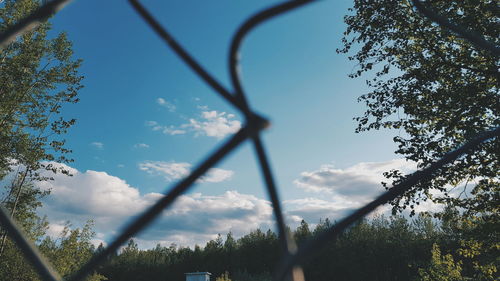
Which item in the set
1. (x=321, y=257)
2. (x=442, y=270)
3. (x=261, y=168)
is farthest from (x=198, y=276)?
(x=261, y=168)

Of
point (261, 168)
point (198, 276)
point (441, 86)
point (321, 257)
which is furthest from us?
point (321, 257)

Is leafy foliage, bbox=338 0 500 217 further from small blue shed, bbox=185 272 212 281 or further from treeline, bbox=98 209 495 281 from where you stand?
treeline, bbox=98 209 495 281

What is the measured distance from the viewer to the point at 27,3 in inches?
572

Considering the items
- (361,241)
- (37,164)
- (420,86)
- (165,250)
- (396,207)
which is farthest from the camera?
(165,250)

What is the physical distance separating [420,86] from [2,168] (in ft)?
59.2

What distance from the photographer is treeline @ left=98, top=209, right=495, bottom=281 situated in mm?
45156

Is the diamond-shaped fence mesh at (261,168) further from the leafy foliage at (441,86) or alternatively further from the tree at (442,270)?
the tree at (442,270)

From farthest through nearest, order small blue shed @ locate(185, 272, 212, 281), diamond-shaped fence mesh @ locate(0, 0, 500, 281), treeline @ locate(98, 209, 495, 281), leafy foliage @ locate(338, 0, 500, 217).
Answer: treeline @ locate(98, 209, 495, 281), small blue shed @ locate(185, 272, 212, 281), leafy foliage @ locate(338, 0, 500, 217), diamond-shaped fence mesh @ locate(0, 0, 500, 281)

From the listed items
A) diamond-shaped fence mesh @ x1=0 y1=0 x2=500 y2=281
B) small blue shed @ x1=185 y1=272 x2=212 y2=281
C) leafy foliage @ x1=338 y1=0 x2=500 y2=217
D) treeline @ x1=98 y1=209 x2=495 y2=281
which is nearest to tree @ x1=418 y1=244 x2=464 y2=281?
leafy foliage @ x1=338 y1=0 x2=500 y2=217

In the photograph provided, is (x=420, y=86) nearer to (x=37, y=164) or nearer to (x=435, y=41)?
(x=435, y=41)

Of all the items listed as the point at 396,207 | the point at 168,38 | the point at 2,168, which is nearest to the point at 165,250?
the point at 2,168

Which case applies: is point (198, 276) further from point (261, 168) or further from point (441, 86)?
point (261, 168)

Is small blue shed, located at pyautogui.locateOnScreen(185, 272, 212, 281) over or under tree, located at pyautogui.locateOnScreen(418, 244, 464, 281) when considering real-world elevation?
over

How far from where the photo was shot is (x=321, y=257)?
46.8m
